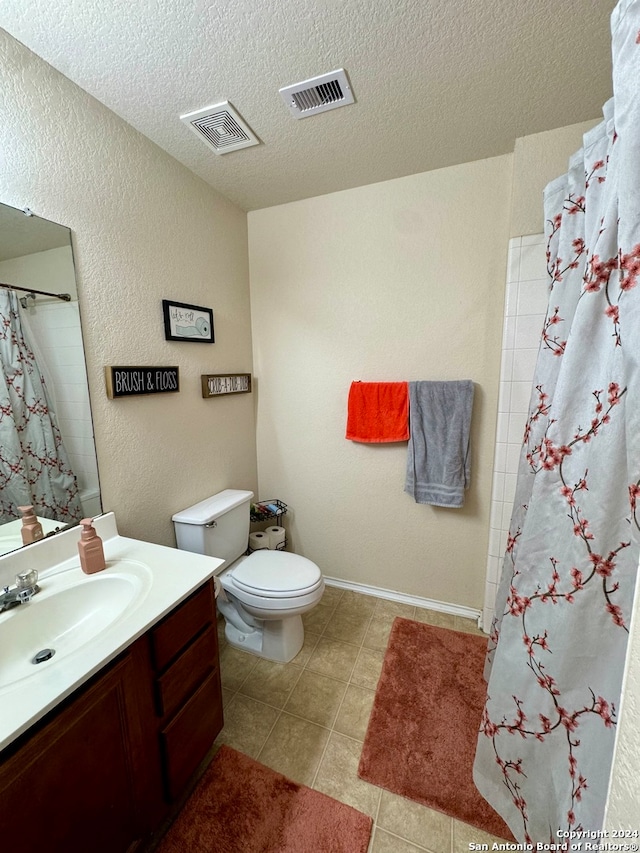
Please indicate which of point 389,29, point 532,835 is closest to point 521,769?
point 532,835

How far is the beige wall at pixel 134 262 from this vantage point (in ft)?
3.36

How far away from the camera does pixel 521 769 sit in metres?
0.91

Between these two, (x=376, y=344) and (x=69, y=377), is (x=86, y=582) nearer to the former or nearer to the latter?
(x=69, y=377)

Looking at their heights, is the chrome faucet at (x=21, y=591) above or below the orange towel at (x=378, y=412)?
below

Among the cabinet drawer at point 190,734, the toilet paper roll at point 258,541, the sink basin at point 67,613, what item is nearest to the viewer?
the sink basin at point 67,613

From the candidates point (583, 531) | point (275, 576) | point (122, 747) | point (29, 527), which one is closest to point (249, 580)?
point (275, 576)

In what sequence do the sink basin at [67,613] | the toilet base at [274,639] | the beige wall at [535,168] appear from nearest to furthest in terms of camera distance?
the sink basin at [67,613]
the beige wall at [535,168]
the toilet base at [274,639]

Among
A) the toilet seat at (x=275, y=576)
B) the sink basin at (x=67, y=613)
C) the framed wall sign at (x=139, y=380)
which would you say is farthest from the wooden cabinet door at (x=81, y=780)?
the framed wall sign at (x=139, y=380)

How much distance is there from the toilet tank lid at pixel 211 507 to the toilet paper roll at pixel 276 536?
395mm

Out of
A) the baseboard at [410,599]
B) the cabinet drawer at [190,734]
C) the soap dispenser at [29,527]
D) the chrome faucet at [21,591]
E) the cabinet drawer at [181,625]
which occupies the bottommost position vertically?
the baseboard at [410,599]

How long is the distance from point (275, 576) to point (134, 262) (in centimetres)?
147

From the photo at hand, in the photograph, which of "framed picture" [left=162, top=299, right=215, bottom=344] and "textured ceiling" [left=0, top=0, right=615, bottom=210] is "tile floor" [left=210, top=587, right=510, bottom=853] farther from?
"textured ceiling" [left=0, top=0, right=615, bottom=210]

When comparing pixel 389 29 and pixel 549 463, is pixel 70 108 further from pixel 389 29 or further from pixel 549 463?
pixel 549 463

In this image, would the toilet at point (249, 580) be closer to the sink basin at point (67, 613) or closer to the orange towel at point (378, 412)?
the sink basin at point (67, 613)
